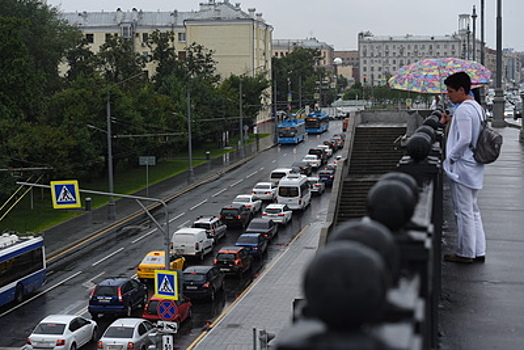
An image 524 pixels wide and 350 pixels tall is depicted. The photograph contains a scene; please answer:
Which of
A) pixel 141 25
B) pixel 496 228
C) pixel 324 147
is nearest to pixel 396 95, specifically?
pixel 141 25

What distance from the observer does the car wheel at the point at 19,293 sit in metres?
30.5

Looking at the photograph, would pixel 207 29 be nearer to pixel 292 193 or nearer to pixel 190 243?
pixel 292 193

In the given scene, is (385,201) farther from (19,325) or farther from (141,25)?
(141,25)

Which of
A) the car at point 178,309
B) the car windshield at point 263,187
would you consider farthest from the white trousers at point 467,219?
the car windshield at point 263,187

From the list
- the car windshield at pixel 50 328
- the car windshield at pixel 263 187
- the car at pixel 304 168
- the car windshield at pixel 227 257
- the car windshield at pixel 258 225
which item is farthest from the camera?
the car at pixel 304 168

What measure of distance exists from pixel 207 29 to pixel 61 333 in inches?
3227

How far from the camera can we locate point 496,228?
1179cm

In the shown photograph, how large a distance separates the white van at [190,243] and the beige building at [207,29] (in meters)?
60.8

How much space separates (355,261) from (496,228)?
10057 mm

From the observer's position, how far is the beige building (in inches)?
4035

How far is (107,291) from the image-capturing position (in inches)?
1125

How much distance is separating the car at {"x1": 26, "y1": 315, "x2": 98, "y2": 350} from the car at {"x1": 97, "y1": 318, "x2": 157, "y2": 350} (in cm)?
95

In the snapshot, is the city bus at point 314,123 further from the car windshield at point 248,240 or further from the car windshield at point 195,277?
the car windshield at point 195,277

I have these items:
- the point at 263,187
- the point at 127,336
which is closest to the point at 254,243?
the point at 127,336
